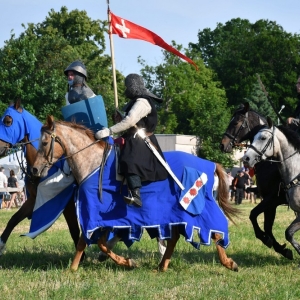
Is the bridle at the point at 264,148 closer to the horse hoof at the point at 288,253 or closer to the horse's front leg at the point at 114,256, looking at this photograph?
the horse hoof at the point at 288,253

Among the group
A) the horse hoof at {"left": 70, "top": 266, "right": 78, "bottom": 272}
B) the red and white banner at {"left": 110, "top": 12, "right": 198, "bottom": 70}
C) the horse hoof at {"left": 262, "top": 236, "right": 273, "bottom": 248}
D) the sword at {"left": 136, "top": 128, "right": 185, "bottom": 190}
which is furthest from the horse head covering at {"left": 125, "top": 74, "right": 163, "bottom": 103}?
the horse hoof at {"left": 262, "top": 236, "right": 273, "bottom": 248}

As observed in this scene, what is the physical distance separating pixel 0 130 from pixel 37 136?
472 millimetres

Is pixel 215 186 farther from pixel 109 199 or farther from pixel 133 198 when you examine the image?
pixel 109 199

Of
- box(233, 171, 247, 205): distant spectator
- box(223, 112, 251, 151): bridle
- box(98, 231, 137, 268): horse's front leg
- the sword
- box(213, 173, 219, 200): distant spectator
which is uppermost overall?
box(223, 112, 251, 151): bridle

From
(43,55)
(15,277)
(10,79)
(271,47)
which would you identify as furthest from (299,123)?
(271,47)

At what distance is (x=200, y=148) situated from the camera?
160 feet

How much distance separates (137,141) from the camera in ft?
27.0

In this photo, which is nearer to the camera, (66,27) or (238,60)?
(66,27)

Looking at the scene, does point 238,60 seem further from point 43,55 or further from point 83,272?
point 83,272

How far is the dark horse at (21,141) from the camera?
29.6 feet

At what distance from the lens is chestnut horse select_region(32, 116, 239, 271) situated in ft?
27.0

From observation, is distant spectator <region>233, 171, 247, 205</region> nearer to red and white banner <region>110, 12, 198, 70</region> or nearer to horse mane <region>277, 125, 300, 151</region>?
red and white banner <region>110, 12, 198, 70</region>

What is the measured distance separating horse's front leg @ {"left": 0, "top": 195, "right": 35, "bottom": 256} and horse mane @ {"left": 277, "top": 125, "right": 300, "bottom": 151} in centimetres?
329

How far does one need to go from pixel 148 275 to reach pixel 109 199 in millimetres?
983
